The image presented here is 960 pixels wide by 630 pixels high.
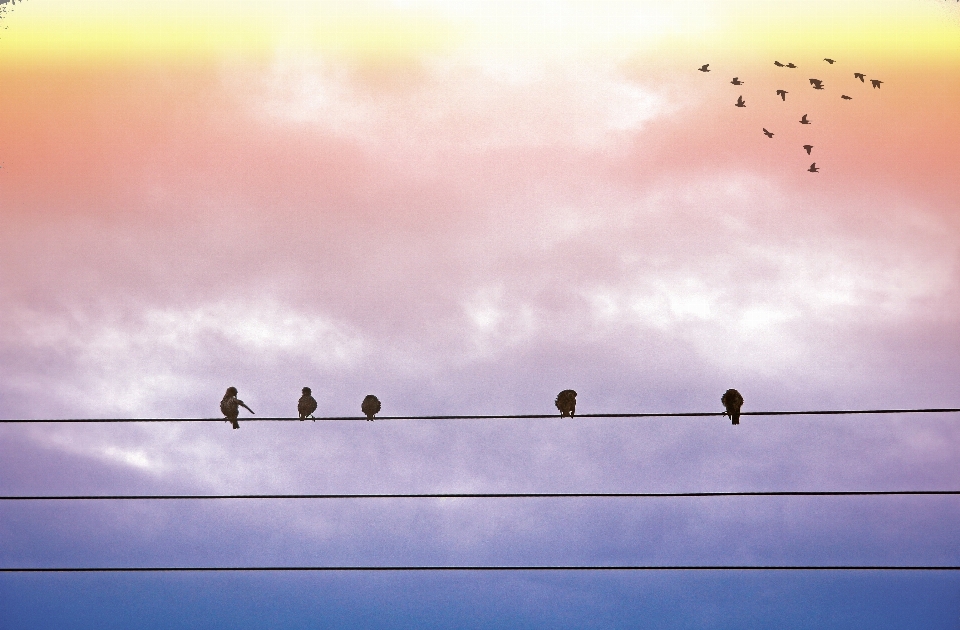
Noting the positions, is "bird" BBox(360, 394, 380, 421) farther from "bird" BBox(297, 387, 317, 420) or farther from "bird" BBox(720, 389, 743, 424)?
"bird" BBox(720, 389, 743, 424)

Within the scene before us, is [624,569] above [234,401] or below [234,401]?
below

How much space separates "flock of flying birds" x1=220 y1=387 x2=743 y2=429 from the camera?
72.7 ft

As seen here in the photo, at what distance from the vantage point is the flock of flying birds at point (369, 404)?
72.7 feet

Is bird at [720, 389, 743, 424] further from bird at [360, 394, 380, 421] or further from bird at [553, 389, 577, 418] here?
bird at [360, 394, 380, 421]

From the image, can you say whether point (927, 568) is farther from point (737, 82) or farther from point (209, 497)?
point (737, 82)

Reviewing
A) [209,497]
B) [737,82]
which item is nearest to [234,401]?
[209,497]

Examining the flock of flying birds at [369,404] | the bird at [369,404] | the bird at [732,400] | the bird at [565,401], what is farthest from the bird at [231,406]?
the bird at [732,400]

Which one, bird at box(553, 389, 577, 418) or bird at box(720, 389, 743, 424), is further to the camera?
bird at box(553, 389, 577, 418)

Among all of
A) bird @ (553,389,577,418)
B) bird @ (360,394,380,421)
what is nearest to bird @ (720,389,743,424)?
bird @ (553,389,577,418)

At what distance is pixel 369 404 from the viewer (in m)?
23.7

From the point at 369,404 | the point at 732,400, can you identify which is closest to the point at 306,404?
the point at 369,404

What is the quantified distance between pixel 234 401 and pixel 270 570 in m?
5.96

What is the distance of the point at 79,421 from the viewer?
17.5 metres

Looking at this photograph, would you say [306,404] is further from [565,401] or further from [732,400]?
[732,400]
